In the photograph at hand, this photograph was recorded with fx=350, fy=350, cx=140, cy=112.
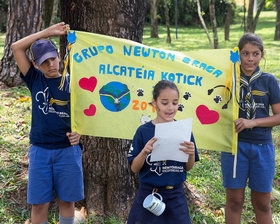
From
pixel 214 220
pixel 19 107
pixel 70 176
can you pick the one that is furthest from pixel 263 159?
pixel 19 107

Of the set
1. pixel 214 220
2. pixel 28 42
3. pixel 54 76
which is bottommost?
pixel 214 220

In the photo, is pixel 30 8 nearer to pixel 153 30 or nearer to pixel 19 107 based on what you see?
pixel 19 107

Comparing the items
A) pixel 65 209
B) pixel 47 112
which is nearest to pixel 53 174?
pixel 65 209

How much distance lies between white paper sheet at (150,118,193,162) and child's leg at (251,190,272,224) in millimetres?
1055

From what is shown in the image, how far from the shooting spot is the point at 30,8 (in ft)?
21.7

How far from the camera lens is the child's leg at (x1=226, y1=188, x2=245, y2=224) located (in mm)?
3080

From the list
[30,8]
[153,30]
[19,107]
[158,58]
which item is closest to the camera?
[158,58]

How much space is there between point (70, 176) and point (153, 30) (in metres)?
18.7

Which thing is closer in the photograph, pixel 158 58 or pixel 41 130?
pixel 41 130

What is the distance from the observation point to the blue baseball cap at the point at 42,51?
9.00 ft

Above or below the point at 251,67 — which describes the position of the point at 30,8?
above

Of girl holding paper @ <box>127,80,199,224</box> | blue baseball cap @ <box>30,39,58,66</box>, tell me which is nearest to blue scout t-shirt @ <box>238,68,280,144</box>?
girl holding paper @ <box>127,80,199,224</box>

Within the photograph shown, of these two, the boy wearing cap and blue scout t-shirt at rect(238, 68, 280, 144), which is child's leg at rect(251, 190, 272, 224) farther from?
the boy wearing cap

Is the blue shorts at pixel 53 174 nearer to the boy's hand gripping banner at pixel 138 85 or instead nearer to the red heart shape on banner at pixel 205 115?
the boy's hand gripping banner at pixel 138 85
